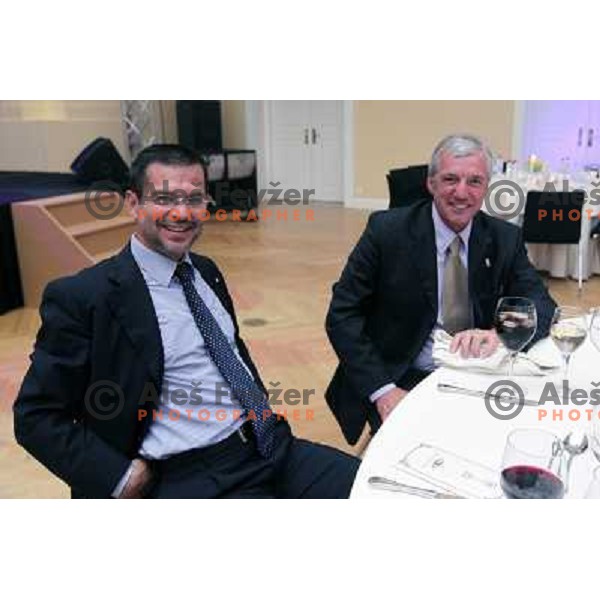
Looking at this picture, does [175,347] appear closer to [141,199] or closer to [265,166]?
[141,199]

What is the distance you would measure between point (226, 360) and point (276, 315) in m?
3.08

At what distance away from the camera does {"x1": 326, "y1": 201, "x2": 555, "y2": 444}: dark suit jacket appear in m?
2.12

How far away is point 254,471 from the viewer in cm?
170

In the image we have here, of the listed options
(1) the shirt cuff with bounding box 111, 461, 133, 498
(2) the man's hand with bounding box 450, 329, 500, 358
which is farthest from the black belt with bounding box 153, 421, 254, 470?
(2) the man's hand with bounding box 450, 329, 500, 358

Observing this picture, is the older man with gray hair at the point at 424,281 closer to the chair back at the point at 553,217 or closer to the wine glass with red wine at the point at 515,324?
the wine glass with red wine at the point at 515,324

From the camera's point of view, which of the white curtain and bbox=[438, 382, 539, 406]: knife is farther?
the white curtain

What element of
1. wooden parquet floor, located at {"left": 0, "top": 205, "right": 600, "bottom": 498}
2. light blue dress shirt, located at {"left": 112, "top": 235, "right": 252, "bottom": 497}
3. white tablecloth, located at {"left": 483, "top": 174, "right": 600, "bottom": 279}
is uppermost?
light blue dress shirt, located at {"left": 112, "top": 235, "right": 252, "bottom": 497}

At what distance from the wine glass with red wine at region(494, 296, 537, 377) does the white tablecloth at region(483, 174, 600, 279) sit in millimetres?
4087

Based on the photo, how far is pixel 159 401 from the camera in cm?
163

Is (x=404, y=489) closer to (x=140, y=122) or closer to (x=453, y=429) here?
(x=453, y=429)

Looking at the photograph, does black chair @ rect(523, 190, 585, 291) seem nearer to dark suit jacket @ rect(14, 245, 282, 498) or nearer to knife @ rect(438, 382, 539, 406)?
knife @ rect(438, 382, 539, 406)

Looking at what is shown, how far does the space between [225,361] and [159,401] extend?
0.20 meters
